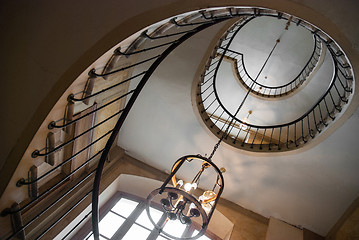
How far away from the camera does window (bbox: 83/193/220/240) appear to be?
15.7 ft

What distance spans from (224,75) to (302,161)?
4091 mm

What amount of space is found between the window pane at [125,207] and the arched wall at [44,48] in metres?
3.72

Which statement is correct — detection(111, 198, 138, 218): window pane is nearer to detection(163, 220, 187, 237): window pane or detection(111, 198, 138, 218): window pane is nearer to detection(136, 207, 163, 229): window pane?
detection(136, 207, 163, 229): window pane

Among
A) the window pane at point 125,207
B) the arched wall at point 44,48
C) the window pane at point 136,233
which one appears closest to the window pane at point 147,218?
the window pane at point 136,233

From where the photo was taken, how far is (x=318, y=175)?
4.50m

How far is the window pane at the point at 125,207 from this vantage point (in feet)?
16.9

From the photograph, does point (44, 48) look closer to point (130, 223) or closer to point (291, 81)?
point (130, 223)

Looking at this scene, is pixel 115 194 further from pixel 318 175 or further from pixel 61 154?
pixel 318 175

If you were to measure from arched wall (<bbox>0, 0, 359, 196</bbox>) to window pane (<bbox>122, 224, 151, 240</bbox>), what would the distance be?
139 inches

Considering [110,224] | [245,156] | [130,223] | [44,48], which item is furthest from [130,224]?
[44,48]

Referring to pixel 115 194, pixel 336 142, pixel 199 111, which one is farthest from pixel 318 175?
pixel 115 194

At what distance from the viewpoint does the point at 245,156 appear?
4781 mm

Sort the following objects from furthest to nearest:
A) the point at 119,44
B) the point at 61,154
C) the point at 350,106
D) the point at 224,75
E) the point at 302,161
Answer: the point at 224,75
the point at 302,161
the point at 61,154
the point at 350,106
the point at 119,44

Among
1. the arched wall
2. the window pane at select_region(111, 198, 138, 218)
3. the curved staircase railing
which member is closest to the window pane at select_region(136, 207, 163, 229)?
the window pane at select_region(111, 198, 138, 218)
